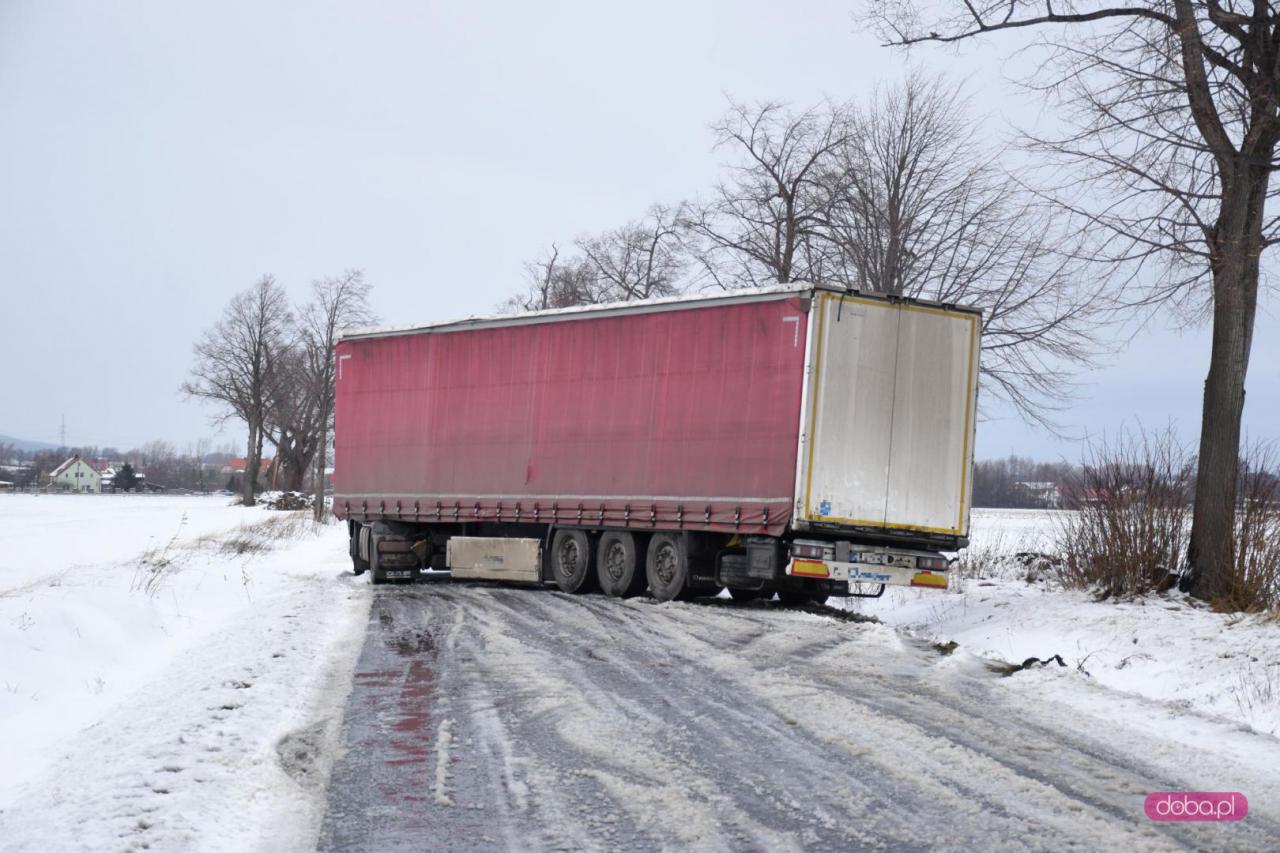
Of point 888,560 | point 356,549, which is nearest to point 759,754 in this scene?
point 888,560

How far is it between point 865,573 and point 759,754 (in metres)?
8.19

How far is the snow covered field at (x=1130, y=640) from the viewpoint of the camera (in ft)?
30.4

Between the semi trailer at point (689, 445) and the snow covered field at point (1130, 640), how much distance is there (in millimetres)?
825

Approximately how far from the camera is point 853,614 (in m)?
15.7

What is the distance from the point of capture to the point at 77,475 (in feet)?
555

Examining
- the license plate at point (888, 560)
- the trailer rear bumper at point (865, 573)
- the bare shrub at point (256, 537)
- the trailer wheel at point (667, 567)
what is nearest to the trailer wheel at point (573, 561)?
the trailer wheel at point (667, 567)

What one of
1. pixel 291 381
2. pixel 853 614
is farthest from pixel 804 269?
pixel 291 381

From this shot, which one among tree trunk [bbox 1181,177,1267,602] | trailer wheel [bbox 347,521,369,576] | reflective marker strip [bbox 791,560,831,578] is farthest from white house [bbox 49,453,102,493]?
tree trunk [bbox 1181,177,1267,602]

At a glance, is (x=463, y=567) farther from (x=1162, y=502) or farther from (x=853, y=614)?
(x=1162, y=502)

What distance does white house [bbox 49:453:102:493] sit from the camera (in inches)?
6358

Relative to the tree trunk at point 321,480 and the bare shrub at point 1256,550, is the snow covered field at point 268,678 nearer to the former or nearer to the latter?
the bare shrub at point 1256,550

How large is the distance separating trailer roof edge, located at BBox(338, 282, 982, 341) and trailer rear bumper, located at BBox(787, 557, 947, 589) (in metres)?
3.10

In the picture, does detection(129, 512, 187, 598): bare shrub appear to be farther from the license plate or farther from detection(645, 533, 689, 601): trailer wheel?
the license plate

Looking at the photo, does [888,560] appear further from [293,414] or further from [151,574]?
[293,414]
